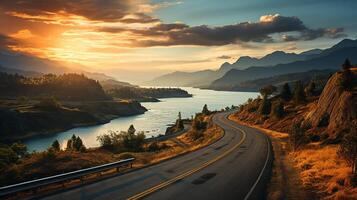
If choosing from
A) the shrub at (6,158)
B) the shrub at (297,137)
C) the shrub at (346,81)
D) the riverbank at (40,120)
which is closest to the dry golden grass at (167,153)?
the shrub at (6,158)

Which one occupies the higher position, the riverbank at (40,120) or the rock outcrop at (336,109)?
the rock outcrop at (336,109)

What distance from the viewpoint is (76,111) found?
185 metres

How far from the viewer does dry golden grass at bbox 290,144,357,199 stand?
20.2 meters

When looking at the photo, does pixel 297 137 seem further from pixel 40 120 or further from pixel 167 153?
pixel 40 120

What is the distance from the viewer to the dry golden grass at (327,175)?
20.2 metres

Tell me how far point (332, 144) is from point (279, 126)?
36405mm

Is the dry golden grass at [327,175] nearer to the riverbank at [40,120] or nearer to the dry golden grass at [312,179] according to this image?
the dry golden grass at [312,179]

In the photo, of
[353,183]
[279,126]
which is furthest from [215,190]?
[279,126]

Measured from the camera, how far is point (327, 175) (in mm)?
25141

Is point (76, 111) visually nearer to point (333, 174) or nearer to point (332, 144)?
point (332, 144)

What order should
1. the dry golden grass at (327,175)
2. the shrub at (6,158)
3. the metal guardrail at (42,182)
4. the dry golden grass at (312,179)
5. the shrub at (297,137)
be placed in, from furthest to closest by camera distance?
the shrub at (297,137) < the shrub at (6,158) < the dry golden grass at (312,179) < the dry golden grass at (327,175) < the metal guardrail at (42,182)

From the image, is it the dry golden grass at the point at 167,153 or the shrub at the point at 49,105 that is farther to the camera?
the shrub at the point at 49,105

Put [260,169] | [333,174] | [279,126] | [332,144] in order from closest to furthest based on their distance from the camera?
[333,174], [260,169], [332,144], [279,126]

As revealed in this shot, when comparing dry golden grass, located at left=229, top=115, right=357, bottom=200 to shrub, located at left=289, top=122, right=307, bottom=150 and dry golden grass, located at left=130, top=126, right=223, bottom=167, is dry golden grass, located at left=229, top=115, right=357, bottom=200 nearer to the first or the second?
shrub, located at left=289, top=122, right=307, bottom=150
